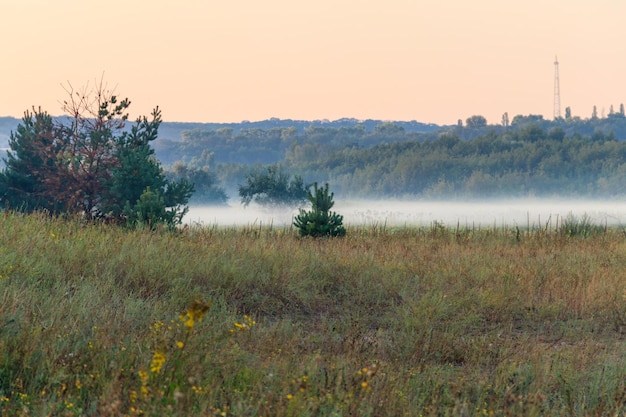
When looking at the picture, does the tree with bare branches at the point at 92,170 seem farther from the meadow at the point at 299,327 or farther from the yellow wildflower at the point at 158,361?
the yellow wildflower at the point at 158,361

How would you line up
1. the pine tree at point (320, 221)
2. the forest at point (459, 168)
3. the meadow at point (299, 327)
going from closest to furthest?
the meadow at point (299, 327), the pine tree at point (320, 221), the forest at point (459, 168)

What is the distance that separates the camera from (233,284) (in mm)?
9406

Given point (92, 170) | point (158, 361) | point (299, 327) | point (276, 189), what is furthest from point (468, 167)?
point (158, 361)

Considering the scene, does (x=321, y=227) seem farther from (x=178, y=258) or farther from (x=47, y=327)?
(x=47, y=327)

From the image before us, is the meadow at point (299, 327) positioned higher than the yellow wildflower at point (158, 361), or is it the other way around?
the yellow wildflower at point (158, 361)

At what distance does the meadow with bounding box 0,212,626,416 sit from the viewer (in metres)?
4.82

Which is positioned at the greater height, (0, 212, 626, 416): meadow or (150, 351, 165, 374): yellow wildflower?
(150, 351, 165, 374): yellow wildflower

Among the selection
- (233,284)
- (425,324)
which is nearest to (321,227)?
(233,284)

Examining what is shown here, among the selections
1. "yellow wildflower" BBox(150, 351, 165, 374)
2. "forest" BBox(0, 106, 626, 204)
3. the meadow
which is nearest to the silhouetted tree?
"forest" BBox(0, 106, 626, 204)

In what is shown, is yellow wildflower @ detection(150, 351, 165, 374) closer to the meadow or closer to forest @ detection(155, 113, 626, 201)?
the meadow

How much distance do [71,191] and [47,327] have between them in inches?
524

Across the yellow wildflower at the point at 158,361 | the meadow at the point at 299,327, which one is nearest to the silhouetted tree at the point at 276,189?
the meadow at the point at 299,327

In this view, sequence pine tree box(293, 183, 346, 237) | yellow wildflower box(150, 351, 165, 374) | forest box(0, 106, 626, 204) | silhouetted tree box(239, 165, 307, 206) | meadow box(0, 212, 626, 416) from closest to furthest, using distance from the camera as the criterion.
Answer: yellow wildflower box(150, 351, 165, 374) → meadow box(0, 212, 626, 416) → pine tree box(293, 183, 346, 237) → silhouetted tree box(239, 165, 307, 206) → forest box(0, 106, 626, 204)

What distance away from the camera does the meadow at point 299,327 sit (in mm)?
4820
